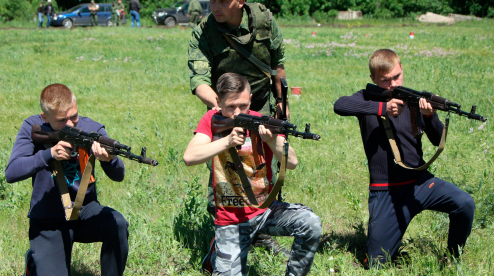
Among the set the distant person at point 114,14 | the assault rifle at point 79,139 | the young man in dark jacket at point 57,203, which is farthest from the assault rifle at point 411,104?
the distant person at point 114,14

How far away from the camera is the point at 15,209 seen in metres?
4.80

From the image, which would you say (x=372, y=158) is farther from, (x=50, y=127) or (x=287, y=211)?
(x=50, y=127)

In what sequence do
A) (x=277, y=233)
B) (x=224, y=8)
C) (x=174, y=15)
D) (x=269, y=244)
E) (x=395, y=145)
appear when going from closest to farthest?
(x=277, y=233), (x=395, y=145), (x=224, y=8), (x=269, y=244), (x=174, y=15)

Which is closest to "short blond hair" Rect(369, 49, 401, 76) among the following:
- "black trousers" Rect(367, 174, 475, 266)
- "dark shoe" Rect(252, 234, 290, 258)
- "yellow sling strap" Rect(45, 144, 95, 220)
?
"black trousers" Rect(367, 174, 475, 266)

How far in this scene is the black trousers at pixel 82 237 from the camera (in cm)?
323

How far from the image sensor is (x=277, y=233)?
341 centimetres

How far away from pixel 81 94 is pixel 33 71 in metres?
3.13

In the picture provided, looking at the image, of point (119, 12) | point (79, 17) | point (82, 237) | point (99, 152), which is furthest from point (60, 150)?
point (79, 17)

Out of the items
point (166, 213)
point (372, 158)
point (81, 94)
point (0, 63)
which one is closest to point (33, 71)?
point (0, 63)

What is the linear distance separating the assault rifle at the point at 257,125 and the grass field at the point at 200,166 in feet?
3.87

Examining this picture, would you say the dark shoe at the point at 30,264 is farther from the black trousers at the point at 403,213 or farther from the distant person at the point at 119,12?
the distant person at the point at 119,12

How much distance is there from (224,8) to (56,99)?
1.65m

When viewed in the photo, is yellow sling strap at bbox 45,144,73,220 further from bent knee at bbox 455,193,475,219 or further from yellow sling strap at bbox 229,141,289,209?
bent knee at bbox 455,193,475,219

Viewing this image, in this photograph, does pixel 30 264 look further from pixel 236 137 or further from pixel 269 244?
pixel 269 244
